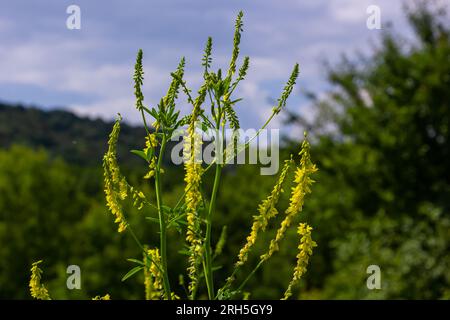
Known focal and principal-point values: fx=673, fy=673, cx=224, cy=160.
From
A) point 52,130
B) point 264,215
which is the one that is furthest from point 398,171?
point 52,130

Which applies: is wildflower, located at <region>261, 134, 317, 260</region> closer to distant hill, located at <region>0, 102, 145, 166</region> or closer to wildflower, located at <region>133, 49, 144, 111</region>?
wildflower, located at <region>133, 49, 144, 111</region>

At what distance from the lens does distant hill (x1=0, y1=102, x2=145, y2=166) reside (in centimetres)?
7394

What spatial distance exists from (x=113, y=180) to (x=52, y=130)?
3384 inches

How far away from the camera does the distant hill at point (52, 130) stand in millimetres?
73938

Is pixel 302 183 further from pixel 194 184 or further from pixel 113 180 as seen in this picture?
pixel 113 180

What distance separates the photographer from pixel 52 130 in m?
86.4

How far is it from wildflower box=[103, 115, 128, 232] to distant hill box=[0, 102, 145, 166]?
224 ft

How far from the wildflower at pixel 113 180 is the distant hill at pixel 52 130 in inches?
2691

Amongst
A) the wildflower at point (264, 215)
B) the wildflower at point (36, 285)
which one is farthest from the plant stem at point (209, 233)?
the wildflower at point (36, 285)

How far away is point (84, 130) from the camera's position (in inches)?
3305

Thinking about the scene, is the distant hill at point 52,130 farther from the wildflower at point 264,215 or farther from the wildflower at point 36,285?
the wildflower at point 264,215

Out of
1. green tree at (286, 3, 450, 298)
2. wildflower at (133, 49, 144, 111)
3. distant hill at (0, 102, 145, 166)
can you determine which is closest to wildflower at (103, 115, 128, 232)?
wildflower at (133, 49, 144, 111)

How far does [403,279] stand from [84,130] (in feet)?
225
